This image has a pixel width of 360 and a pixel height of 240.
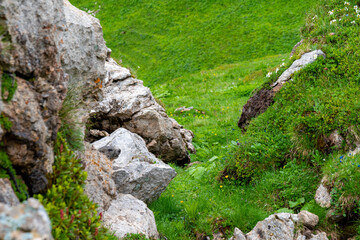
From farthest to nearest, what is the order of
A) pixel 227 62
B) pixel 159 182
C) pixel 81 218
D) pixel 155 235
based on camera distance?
pixel 227 62, pixel 159 182, pixel 155 235, pixel 81 218

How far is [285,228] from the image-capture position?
281 inches

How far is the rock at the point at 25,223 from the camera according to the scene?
258 centimetres

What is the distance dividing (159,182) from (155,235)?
1.60m

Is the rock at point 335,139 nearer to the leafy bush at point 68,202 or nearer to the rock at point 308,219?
the rock at point 308,219

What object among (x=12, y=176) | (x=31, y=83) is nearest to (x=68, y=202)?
(x=12, y=176)

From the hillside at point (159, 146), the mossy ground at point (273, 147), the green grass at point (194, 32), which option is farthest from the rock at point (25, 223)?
the green grass at point (194, 32)

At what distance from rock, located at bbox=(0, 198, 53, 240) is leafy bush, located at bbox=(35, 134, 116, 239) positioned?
1.54m

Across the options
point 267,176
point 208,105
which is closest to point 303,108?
point 267,176

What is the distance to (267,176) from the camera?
922 cm

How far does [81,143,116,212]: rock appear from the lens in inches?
261

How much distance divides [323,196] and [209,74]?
20.5 metres

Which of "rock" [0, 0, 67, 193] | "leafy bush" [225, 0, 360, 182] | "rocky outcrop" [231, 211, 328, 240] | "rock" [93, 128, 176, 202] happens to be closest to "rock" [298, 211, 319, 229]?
"rocky outcrop" [231, 211, 328, 240]

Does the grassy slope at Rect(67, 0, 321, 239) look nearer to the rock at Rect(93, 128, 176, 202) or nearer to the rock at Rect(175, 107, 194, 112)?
the rock at Rect(175, 107, 194, 112)

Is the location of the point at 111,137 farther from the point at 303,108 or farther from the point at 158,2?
the point at 158,2
